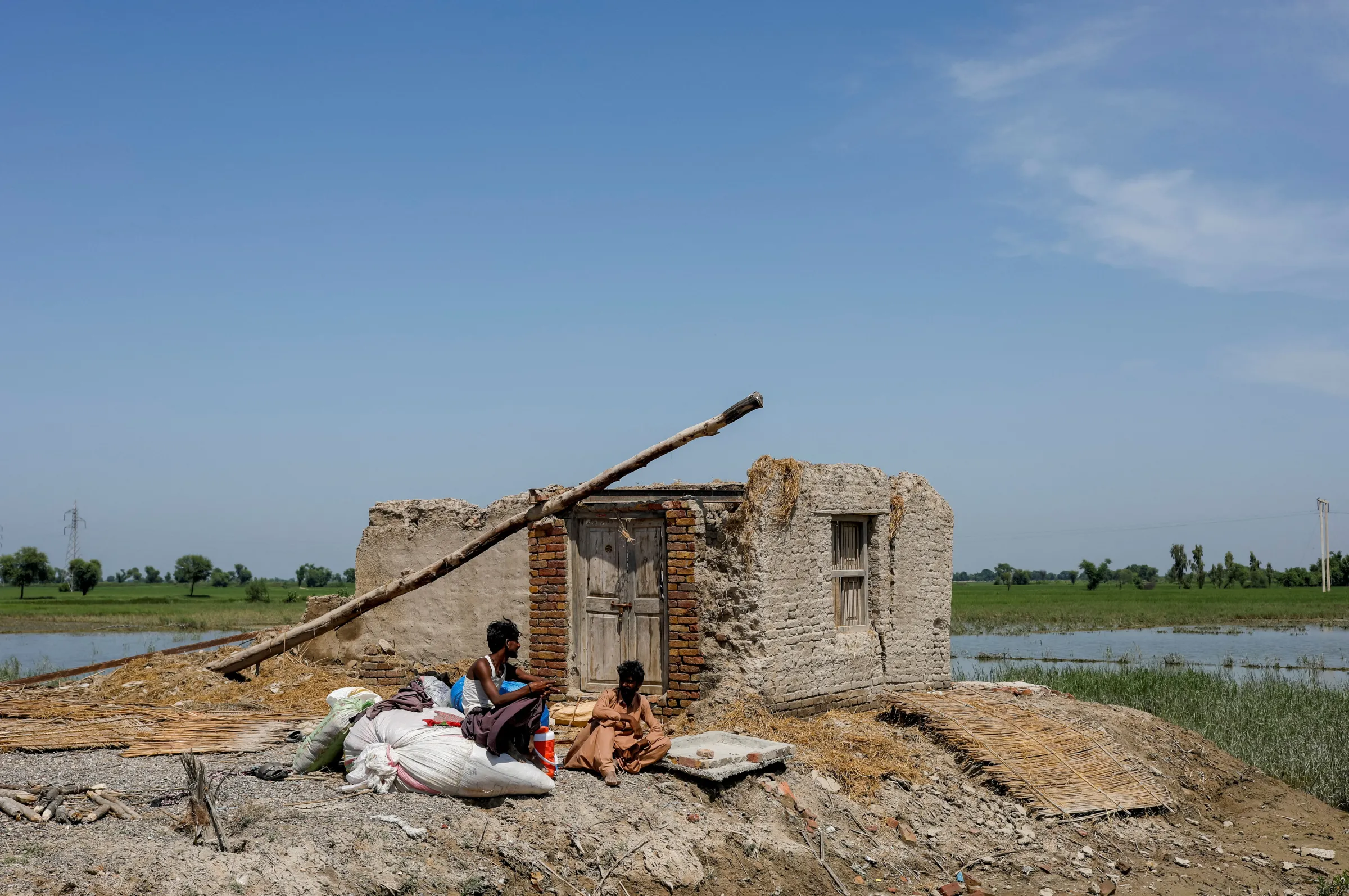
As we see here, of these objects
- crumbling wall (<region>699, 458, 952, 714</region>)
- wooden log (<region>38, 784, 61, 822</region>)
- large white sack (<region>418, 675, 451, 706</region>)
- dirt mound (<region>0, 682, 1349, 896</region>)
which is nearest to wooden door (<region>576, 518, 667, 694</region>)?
crumbling wall (<region>699, 458, 952, 714</region>)

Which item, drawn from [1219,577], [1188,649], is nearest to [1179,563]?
[1219,577]

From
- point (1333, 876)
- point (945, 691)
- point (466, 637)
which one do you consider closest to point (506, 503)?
point (466, 637)

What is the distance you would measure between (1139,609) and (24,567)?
65.1 metres

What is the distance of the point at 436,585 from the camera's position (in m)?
12.9

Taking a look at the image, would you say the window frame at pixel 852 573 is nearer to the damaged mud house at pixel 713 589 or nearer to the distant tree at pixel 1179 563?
the damaged mud house at pixel 713 589

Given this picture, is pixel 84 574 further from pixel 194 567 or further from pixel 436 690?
pixel 436 690

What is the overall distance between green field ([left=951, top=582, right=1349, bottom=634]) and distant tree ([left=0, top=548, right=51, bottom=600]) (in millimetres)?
57003

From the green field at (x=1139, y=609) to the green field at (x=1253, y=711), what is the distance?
13480 millimetres

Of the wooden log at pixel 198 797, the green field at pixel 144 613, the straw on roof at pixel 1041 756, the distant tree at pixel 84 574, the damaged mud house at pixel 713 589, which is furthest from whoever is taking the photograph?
the distant tree at pixel 84 574

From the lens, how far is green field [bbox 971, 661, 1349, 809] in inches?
494

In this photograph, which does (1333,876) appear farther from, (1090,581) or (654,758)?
(1090,581)

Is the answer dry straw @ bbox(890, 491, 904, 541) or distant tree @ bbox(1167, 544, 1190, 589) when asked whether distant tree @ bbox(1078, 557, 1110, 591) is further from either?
dry straw @ bbox(890, 491, 904, 541)

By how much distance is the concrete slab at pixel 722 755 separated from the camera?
8.46 m

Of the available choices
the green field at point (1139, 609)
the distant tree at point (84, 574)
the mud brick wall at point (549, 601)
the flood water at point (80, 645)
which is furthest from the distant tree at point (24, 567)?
the mud brick wall at point (549, 601)
